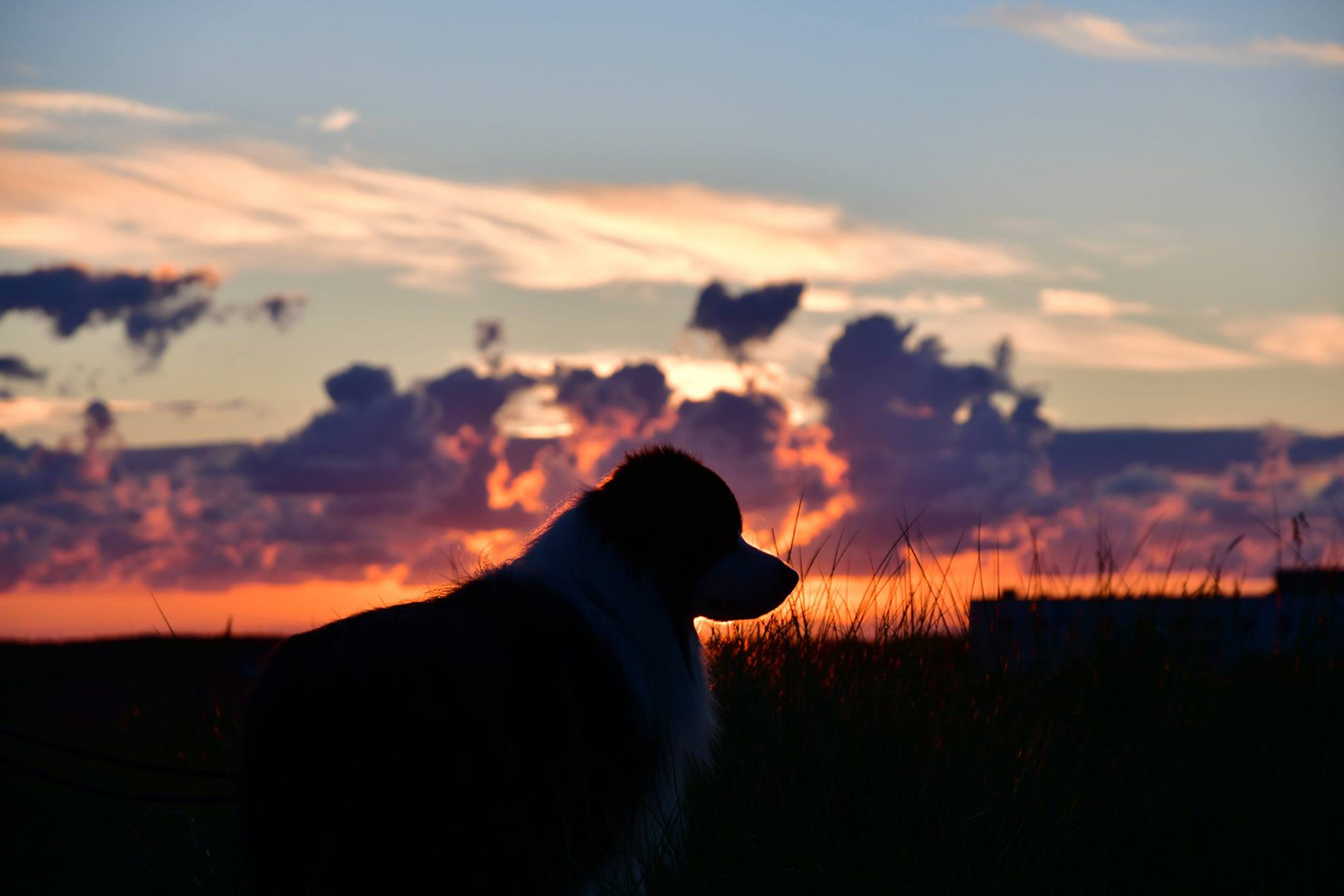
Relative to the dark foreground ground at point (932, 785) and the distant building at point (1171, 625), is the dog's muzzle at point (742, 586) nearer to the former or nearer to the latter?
the dark foreground ground at point (932, 785)

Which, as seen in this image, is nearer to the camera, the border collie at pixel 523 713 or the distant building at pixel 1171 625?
the border collie at pixel 523 713

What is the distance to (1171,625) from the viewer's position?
840cm

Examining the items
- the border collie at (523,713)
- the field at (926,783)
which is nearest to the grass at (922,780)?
the field at (926,783)

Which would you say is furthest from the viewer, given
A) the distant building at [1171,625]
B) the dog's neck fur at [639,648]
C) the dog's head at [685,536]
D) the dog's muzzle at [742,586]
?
the distant building at [1171,625]

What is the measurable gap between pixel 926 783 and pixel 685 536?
1.68m

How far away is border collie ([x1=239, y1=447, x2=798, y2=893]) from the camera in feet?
11.3

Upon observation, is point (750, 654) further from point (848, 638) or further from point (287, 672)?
point (287, 672)

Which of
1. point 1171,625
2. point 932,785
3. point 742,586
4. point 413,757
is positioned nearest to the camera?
point 413,757

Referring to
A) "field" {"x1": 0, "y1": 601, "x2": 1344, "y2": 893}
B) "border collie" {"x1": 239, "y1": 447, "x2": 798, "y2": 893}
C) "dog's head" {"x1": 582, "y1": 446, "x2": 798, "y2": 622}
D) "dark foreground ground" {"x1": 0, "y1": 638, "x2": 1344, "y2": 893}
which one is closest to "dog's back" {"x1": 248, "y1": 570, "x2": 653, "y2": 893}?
"border collie" {"x1": 239, "y1": 447, "x2": 798, "y2": 893}

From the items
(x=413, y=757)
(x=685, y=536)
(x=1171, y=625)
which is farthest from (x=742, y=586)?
(x=1171, y=625)

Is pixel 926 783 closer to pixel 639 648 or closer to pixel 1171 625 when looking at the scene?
pixel 639 648

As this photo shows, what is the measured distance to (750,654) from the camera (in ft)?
22.0

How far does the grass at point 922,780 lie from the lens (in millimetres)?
4781

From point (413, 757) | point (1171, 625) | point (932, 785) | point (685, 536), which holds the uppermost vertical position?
point (685, 536)
